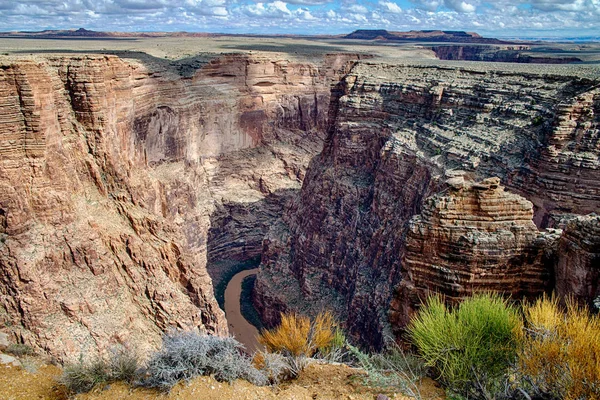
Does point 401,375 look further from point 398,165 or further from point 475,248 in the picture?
point 398,165

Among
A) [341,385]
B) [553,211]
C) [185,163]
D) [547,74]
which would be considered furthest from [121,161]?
[547,74]

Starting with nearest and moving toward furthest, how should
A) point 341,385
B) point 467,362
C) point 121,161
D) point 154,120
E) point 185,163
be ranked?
point 467,362 → point 341,385 → point 121,161 → point 154,120 → point 185,163

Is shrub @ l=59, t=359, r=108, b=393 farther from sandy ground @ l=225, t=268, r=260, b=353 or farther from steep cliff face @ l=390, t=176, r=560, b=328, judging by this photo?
sandy ground @ l=225, t=268, r=260, b=353

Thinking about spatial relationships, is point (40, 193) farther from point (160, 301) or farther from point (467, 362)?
point (467, 362)

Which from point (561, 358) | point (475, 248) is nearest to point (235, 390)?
point (561, 358)

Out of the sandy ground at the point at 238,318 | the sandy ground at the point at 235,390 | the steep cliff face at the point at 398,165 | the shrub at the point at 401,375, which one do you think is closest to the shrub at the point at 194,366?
the sandy ground at the point at 235,390
